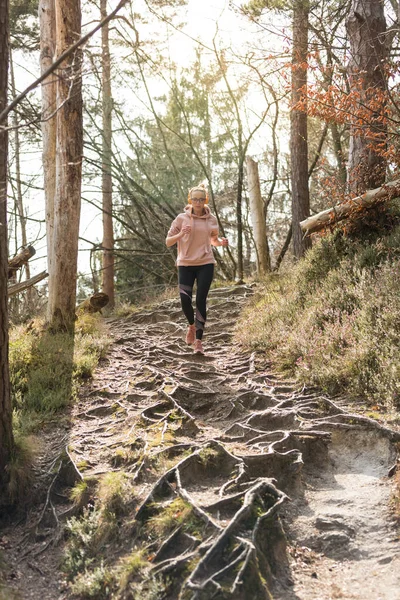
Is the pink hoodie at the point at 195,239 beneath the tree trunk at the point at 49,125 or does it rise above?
beneath

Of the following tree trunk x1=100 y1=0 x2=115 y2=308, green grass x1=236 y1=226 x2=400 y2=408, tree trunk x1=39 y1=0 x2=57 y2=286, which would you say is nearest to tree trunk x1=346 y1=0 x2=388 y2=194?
green grass x1=236 y1=226 x2=400 y2=408

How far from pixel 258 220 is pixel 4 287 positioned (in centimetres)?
1173

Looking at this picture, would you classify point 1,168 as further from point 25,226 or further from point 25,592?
point 25,226

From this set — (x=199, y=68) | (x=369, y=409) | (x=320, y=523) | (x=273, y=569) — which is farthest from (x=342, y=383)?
(x=199, y=68)

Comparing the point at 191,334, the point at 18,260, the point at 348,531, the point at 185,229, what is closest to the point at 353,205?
the point at 185,229

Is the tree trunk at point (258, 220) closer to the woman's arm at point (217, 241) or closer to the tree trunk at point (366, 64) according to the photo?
the tree trunk at point (366, 64)

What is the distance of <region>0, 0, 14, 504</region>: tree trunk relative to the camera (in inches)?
168

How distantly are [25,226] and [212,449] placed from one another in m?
19.0

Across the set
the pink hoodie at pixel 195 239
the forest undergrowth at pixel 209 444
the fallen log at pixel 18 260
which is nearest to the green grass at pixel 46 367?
the forest undergrowth at pixel 209 444

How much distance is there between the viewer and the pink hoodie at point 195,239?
794 cm

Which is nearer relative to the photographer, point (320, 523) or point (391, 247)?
point (320, 523)

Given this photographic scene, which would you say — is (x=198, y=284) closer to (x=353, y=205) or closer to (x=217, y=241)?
(x=217, y=241)

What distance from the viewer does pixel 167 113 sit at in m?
22.7

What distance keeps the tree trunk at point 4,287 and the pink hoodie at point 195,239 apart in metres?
3.59
